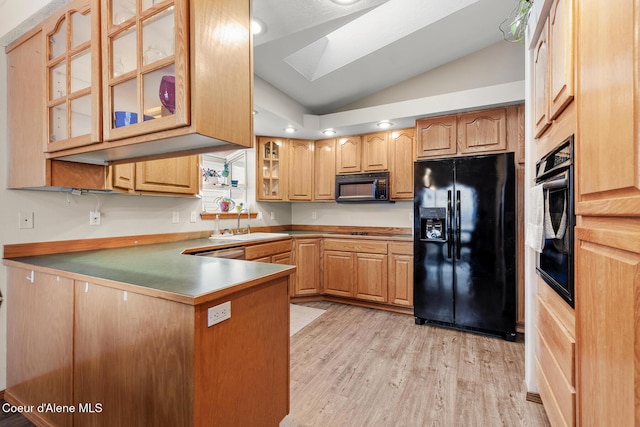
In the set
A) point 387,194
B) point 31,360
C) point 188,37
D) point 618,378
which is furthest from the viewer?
point 387,194

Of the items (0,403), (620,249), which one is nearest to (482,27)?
(620,249)

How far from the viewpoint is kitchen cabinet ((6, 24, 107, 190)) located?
5.59ft

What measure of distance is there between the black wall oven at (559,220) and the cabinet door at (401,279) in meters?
1.70

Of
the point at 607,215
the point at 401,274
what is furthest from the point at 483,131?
the point at 607,215

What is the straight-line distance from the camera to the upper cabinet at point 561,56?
118 cm

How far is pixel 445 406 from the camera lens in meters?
1.79

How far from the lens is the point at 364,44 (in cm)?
282

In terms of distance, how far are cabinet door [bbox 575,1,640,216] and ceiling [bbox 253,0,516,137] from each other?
128 centimetres

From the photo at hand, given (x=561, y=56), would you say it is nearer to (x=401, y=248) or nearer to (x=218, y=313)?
→ (x=218, y=313)

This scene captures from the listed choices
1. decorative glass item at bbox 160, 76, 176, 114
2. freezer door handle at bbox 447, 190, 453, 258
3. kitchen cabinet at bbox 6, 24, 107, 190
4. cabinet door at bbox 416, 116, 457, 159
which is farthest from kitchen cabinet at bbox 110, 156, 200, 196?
freezer door handle at bbox 447, 190, 453, 258

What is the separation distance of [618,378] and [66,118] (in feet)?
8.22

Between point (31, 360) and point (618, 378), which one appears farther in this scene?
point (31, 360)

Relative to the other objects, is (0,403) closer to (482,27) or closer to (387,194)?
(387,194)

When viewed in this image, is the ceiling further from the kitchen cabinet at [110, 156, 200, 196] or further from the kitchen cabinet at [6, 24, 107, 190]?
the kitchen cabinet at [6, 24, 107, 190]
